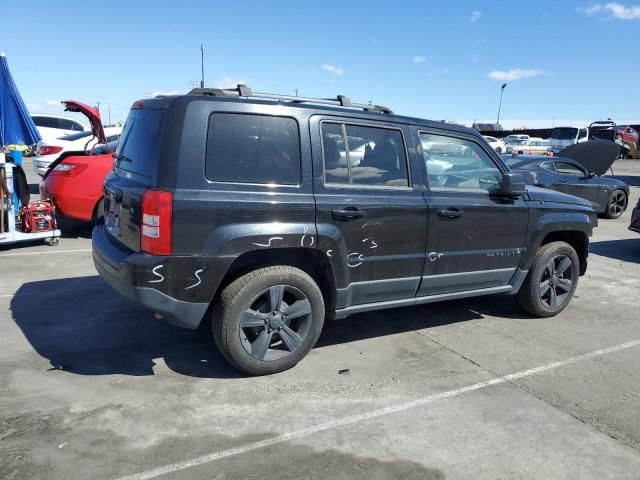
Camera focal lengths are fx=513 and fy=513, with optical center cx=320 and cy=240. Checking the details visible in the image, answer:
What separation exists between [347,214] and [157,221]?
133 cm

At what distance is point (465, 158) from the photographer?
4.53 meters

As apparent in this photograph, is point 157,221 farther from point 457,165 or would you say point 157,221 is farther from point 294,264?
point 457,165

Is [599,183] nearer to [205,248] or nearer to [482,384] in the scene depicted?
[482,384]

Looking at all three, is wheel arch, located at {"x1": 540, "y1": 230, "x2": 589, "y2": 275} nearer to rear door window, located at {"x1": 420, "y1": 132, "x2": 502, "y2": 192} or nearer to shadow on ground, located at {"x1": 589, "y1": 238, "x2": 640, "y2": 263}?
rear door window, located at {"x1": 420, "y1": 132, "x2": 502, "y2": 192}

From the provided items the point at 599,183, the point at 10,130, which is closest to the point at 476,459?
the point at 10,130

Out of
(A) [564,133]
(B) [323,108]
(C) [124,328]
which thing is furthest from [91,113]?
(A) [564,133]

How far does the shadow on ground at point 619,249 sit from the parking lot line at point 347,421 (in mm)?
4812

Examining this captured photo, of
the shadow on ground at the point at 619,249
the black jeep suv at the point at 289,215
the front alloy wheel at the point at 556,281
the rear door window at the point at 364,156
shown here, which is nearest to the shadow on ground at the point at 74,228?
the black jeep suv at the point at 289,215

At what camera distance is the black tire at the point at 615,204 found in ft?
40.1

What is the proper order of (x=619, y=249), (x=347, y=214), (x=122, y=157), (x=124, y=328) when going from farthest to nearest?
(x=619, y=249), (x=124, y=328), (x=122, y=157), (x=347, y=214)

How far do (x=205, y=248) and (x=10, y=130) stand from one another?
6.25 meters

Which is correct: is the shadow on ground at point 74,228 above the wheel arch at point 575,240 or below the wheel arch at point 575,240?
below

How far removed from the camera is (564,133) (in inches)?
1389

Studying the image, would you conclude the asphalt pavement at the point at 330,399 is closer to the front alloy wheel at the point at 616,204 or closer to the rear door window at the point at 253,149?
the rear door window at the point at 253,149
